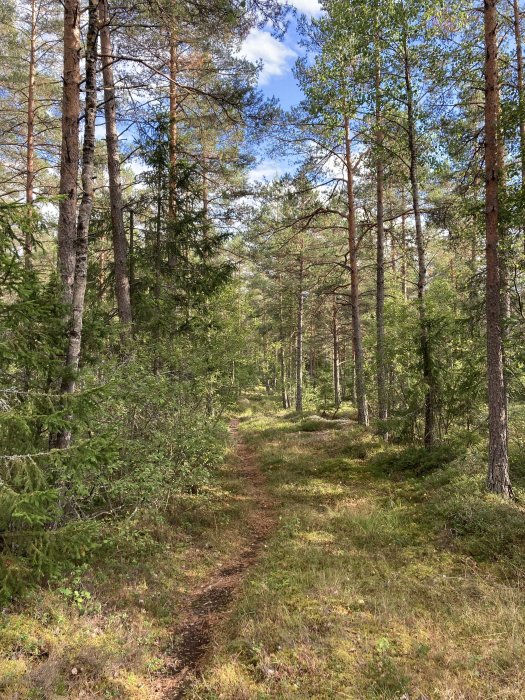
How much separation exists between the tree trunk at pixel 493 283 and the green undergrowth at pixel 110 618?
209 inches

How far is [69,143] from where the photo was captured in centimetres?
616

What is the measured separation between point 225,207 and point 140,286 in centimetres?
584

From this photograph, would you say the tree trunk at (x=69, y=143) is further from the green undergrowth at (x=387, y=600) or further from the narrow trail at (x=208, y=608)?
the green undergrowth at (x=387, y=600)

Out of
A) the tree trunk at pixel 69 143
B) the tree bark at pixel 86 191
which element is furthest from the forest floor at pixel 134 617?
the tree trunk at pixel 69 143

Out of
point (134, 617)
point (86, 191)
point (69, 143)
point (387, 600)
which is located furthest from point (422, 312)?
point (134, 617)

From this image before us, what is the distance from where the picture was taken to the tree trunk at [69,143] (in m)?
6.20

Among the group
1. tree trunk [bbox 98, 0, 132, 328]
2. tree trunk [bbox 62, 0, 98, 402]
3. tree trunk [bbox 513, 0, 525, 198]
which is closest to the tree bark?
tree trunk [bbox 62, 0, 98, 402]

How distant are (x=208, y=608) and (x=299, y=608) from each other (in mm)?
1365

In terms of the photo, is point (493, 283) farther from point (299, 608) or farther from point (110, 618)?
point (110, 618)

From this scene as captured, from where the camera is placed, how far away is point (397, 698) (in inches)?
140

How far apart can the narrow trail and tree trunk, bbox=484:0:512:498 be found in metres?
4.71

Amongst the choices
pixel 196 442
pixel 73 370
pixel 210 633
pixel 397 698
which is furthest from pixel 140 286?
pixel 397 698

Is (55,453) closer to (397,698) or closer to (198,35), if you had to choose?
(397,698)

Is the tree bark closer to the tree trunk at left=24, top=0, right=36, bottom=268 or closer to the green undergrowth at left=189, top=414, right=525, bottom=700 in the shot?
the green undergrowth at left=189, top=414, right=525, bottom=700
